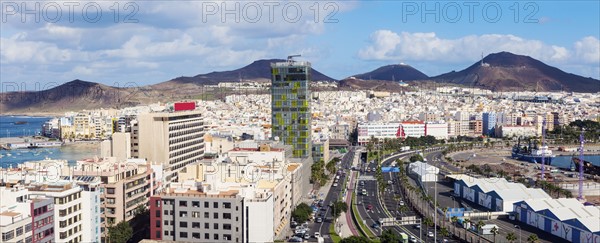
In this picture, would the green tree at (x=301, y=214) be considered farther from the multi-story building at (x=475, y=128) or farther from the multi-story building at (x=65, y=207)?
the multi-story building at (x=475, y=128)

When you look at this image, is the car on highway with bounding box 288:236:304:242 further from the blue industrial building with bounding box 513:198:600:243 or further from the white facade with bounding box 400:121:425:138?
the white facade with bounding box 400:121:425:138

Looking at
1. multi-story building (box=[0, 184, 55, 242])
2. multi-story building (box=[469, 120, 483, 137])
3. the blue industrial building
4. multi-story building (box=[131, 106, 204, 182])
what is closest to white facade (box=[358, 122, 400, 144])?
multi-story building (box=[469, 120, 483, 137])

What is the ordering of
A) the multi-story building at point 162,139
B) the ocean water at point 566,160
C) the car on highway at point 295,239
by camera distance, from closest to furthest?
1. the car on highway at point 295,239
2. the multi-story building at point 162,139
3. the ocean water at point 566,160

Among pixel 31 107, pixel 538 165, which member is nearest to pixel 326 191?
pixel 538 165

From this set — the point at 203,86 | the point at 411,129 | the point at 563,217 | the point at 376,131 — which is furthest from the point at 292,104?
the point at 203,86

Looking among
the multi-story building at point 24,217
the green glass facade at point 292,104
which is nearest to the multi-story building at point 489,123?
the green glass facade at point 292,104

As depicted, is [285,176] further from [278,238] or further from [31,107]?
[31,107]

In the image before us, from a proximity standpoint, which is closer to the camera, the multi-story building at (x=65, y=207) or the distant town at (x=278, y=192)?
the multi-story building at (x=65, y=207)
